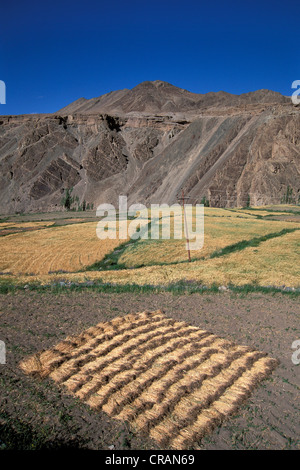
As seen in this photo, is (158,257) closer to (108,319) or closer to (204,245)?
(204,245)

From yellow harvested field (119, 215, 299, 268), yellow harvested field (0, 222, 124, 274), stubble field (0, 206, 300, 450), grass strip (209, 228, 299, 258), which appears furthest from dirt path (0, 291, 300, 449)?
grass strip (209, 228, 299, 258)

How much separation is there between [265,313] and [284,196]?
270 ft

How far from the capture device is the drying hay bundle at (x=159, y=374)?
336 inches

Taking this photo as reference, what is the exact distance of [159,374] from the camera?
1030cm

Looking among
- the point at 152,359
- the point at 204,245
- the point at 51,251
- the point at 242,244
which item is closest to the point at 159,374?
the point at 152,359

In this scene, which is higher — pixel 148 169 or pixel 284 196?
pixel 148 169

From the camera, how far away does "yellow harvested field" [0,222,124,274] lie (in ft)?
94.3

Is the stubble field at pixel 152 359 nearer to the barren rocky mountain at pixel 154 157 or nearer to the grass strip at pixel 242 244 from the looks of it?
the grass strip at pixel 242 244

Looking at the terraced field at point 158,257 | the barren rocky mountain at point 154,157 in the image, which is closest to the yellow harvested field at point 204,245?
the terraced field at point 158,257

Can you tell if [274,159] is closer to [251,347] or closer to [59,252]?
[59,252]

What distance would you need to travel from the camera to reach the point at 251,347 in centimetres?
1260

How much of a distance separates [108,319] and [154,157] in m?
126

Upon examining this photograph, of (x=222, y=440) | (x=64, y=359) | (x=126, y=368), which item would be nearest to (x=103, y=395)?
(x=126, y=368)

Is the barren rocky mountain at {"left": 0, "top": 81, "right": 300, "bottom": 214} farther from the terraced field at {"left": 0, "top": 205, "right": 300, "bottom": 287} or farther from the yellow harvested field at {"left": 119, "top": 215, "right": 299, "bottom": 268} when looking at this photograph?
the terraced field at {"left": 0, "top": 205, "right": 300, "bottom": 287}
